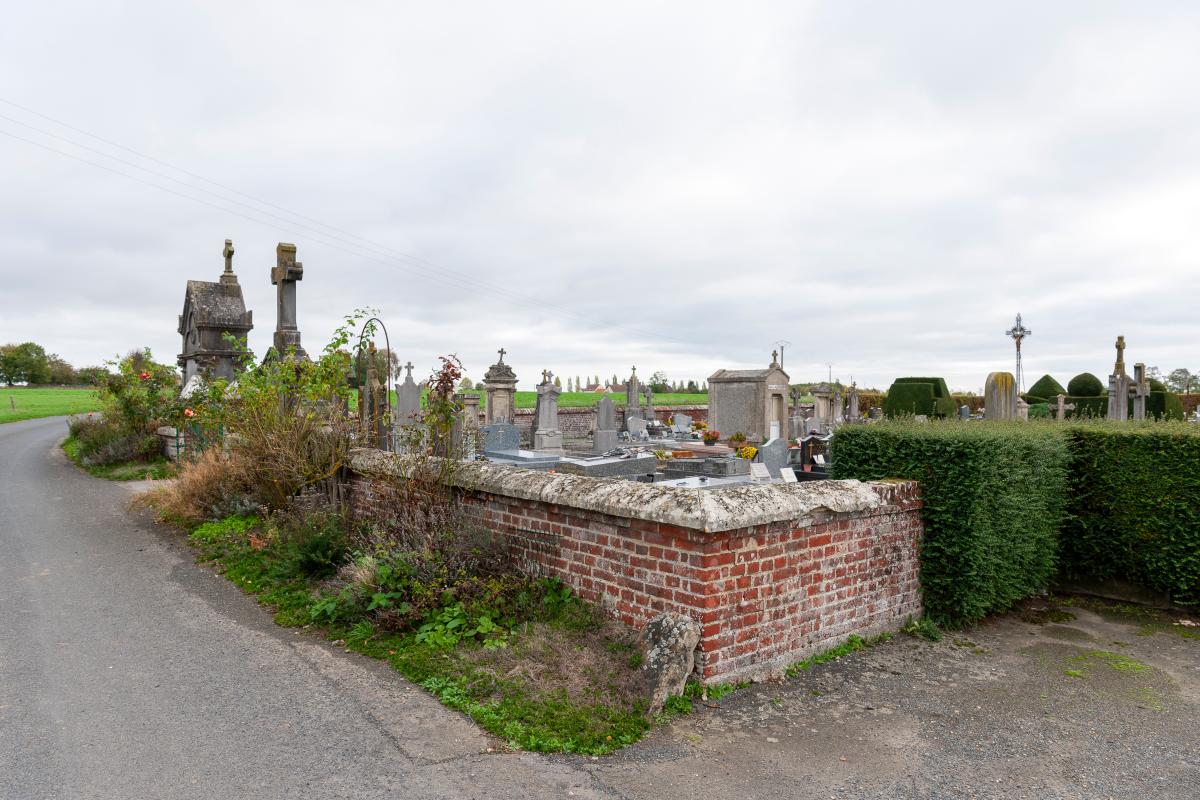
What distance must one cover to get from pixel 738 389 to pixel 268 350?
53.0 feet

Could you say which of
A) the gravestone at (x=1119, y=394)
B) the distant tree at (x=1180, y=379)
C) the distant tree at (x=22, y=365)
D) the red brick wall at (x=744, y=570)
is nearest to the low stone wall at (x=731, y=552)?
the red brick wall at (x=744, y=570)

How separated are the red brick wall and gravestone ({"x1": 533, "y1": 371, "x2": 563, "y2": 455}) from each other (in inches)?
515

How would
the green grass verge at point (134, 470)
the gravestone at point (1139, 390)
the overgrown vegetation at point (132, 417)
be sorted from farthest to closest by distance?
the gravestone at point (1139, 390) → the overgrown vegetation at point (132, 417) → the green grass verge at point (134, 470)

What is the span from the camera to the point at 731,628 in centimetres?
458

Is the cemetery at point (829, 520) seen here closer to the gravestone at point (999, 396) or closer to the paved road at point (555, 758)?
the gravestone at point (999, 396)

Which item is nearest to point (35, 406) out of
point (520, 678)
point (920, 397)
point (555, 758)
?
point (920, 397)

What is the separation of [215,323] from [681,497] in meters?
14.1

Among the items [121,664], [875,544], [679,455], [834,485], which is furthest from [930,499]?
[679,455]

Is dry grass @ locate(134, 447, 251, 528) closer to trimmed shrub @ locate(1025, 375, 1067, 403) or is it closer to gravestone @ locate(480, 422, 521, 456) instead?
gravestone @ locate(480, 422, 521, 456)

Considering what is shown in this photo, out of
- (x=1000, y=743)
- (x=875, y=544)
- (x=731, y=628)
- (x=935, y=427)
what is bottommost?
(x=1000, y=743)

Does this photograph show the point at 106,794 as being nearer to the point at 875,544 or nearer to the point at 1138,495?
the point at 875,544

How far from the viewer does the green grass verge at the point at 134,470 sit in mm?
13516

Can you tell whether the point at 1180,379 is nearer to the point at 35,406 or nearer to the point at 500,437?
the point at 500,437

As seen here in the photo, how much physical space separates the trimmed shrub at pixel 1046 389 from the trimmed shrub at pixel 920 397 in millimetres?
4072
